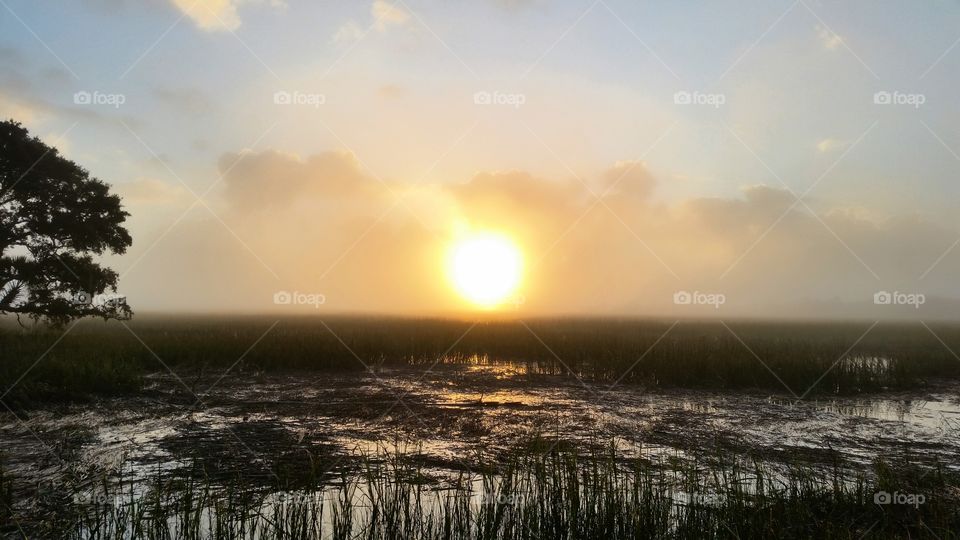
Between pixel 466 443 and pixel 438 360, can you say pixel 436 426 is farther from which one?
pixel 438 360

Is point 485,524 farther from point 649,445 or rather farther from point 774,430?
point 774,430

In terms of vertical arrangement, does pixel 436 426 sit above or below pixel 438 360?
below

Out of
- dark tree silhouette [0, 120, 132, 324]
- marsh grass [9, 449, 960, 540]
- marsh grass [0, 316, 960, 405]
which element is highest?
dark tree silhouette [0, 120, 132, 324]

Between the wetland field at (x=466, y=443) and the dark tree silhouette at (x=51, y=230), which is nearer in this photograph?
the wetland field at (x=466, y=443)

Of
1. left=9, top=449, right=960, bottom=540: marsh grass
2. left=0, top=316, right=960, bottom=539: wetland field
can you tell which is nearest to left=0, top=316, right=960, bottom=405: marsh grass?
left=0, top=316, right=960, bottom=539: wetland field

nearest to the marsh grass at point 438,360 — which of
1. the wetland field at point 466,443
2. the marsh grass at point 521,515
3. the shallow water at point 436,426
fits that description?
the wetland field at point 466,443

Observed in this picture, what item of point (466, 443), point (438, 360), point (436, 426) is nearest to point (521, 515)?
point (466, 443)

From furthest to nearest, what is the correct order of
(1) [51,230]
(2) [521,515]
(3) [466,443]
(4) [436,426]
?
1. (1) [51,230]
2. (4) [436,426]
3. (3) [466,443]
4. (2) [521,515]

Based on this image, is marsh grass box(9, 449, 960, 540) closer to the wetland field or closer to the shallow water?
the wetland field

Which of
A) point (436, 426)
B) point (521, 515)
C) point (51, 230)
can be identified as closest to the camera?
point (521, 515)

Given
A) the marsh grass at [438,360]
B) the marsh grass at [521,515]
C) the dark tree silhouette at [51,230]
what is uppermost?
the dark tree silhouette at [51,230]

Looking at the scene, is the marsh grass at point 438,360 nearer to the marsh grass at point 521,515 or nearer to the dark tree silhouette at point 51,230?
the dark tree silhouette at point 51,230

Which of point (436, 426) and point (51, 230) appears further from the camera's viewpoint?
point (51, 230)

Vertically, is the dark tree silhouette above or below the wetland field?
above
